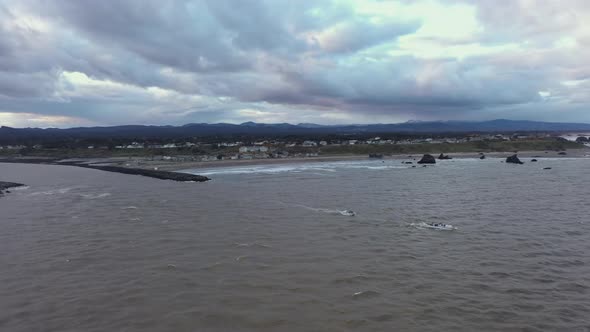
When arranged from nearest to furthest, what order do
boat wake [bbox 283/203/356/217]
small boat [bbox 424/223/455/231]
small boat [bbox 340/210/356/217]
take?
small boat [bbox 424/223/455/231], small boat [bbox 340/210/356/217], boat wake [bbox 283/203/356/217]

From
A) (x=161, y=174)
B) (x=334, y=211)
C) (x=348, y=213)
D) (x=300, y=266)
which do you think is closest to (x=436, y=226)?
(x=348, y=213)

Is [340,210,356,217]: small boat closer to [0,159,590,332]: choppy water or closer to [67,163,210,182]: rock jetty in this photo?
[0,159,590,332]: choppy water

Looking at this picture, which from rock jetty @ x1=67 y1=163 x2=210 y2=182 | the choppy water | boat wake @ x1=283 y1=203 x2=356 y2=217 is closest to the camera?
the choppy water

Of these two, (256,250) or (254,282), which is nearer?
(254,282)

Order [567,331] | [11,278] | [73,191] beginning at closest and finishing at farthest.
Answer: [567,331], [11,278], [73,191]

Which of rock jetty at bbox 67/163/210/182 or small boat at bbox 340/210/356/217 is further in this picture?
rock jetty at bbox 67/163/210/182

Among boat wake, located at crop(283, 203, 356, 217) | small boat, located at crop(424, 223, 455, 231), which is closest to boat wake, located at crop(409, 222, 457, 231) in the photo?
small boat, located at crop(424, 223, 455, 231)

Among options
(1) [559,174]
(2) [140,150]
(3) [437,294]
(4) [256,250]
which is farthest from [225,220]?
(2) [140,150]

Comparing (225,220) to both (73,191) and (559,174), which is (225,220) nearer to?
(73,191)

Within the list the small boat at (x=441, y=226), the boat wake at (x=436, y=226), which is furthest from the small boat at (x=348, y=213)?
the small boat at (x=441, y=226)
